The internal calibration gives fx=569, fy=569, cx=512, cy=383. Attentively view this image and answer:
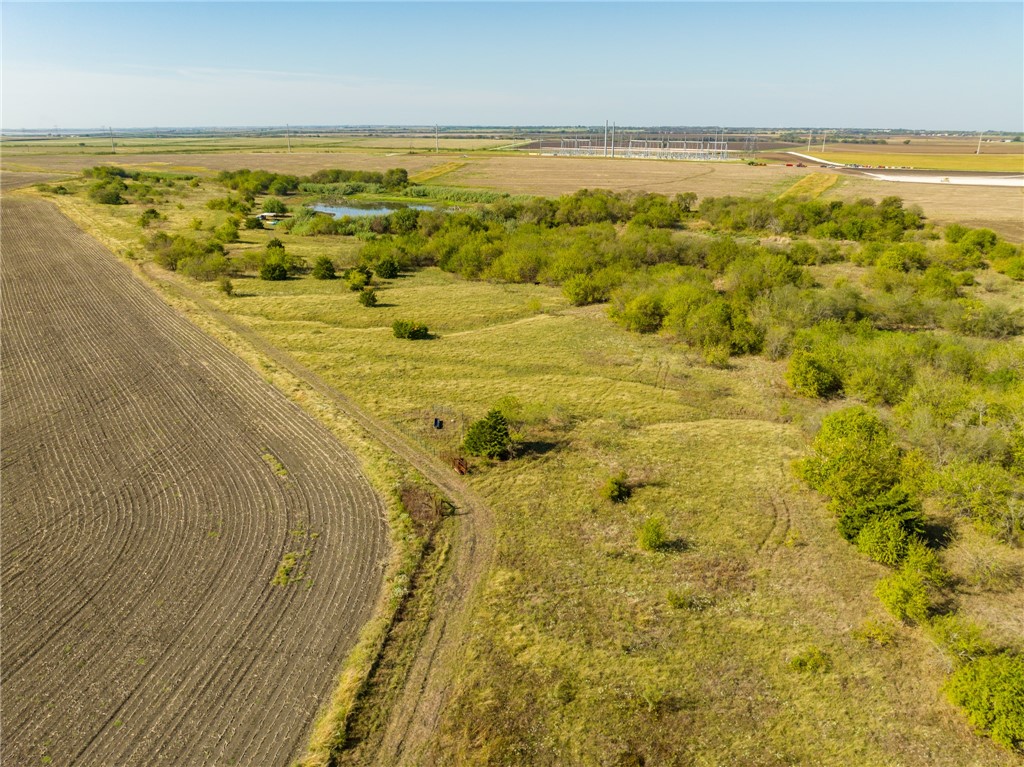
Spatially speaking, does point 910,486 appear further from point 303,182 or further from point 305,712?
point 303,182

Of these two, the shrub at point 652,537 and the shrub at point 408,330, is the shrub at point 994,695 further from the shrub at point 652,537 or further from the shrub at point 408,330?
the shrub at point 408,330

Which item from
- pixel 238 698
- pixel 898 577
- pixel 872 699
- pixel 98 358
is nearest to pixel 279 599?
pixel 238 698

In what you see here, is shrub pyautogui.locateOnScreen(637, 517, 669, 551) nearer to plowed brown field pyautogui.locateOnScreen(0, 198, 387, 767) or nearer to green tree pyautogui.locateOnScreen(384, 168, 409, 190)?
plowed brown field pyautogui.locateOnScreen(0, 198, 387, 767)

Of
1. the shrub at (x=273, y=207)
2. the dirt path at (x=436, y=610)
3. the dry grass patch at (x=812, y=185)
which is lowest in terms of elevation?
the dirt path at (x=436, y=610)

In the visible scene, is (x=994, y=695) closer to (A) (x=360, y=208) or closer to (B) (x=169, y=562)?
(B) (x=169, y=562)

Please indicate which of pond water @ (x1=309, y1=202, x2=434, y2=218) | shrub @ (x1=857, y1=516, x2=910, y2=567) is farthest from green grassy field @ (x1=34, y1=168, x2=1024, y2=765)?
pond water @ (x1=309, y1=202, x2=434, y2=218)

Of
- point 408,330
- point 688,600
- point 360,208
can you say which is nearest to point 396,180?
point 360,208

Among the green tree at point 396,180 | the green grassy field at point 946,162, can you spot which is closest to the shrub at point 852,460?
the green tree at point 396,180
